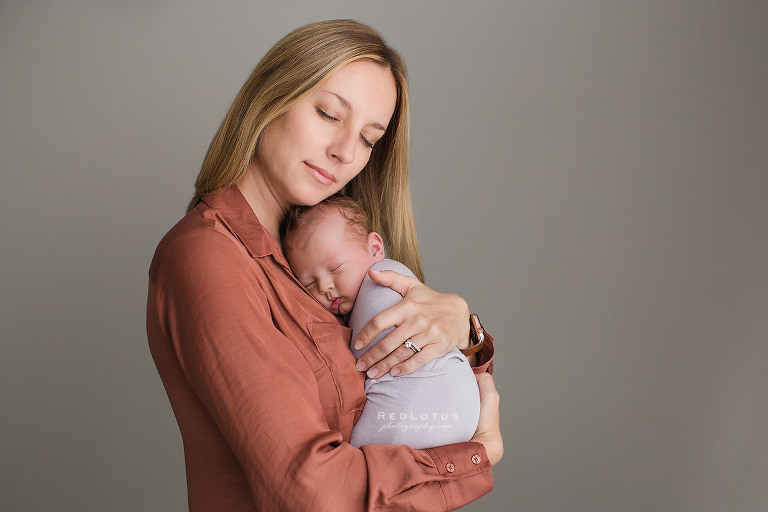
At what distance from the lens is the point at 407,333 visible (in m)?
1.72

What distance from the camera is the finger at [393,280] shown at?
1857mm

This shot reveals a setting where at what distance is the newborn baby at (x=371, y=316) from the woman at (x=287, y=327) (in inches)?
1.9

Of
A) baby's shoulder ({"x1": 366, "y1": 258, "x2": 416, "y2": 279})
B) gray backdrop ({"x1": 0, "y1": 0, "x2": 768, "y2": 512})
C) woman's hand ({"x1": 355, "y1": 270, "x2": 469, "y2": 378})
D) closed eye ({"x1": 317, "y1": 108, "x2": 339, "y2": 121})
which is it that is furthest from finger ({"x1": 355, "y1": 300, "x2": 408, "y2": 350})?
gray backdrop ({"x1": 0, "y1": 0, "x2": 768, "y2": 512})

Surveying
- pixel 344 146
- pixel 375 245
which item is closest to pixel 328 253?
pixel 375 245

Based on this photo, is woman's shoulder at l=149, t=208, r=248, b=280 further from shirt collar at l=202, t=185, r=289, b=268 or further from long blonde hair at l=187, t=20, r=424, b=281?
long blonde hair at l=187, t=20, r=424, b=281

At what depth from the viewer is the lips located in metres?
1.83

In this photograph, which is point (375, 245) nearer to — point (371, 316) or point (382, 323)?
point (371, 316)

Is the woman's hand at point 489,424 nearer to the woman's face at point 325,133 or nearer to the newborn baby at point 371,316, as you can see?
the newborn baby at point 371,316

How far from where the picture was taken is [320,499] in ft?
4.20

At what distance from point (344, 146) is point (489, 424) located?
823mm

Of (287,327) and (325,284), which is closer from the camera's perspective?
(287,327)

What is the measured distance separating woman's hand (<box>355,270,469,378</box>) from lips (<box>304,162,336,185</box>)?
0.89 feet

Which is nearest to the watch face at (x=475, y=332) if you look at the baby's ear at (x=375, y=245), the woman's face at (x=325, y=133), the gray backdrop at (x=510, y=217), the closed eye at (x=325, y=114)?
the baby's ear at (x=375, y=245)

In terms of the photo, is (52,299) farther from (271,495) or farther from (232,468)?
(271,495)
